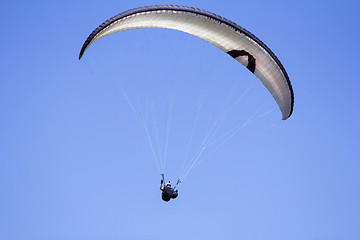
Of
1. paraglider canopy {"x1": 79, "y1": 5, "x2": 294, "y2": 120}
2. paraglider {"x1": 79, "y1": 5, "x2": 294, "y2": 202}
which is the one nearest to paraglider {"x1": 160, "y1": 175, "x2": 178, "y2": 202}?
paraglider {"x1": 79, "y1": 5, "x2": 294, "y2": 202}

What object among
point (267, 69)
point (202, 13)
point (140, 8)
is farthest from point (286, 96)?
point (140, 8)

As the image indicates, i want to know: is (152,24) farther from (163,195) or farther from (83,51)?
(163,195)

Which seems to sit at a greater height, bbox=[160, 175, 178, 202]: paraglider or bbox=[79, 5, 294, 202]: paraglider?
Result: bbox=[79, 5, 294, 202]: paraglider

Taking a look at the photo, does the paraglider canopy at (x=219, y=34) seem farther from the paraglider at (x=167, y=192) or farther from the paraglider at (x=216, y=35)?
the paraglider at (x=167, y=192)

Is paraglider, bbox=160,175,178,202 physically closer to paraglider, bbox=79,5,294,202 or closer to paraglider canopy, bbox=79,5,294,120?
paraglider, bbox=79,5,294,202

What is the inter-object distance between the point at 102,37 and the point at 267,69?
732 centimetres

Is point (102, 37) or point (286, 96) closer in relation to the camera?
point (102, 37)

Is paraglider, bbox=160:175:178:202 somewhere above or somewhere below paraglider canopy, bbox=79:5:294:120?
below

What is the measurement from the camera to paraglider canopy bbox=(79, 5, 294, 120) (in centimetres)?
2505

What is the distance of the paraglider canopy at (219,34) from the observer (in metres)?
25.0

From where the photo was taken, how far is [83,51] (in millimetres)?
23953

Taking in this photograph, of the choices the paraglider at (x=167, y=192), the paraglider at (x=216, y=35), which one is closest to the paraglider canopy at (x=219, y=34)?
the paraglider at (x=216, y=35)

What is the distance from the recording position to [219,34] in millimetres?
27547

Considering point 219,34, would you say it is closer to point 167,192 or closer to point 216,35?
point 216,35
